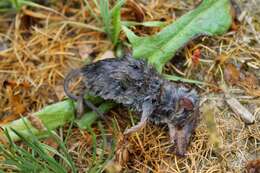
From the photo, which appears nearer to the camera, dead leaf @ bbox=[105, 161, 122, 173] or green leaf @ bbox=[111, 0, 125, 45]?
dead leaf @ bbox=[105, 161, 122, 173]

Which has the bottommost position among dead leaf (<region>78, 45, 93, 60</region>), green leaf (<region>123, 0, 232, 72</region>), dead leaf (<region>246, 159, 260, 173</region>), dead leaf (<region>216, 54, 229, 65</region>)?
dead leaf (<region>246, 159, 260, 173</region>)

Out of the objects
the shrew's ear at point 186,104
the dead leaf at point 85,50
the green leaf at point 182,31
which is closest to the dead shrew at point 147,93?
the shrew's ear at point 186,104

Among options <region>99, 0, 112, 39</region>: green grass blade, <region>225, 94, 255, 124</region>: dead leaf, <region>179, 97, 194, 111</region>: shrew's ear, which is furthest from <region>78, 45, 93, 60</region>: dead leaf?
<region>225, 94, 255, 124</region>: dead leaf

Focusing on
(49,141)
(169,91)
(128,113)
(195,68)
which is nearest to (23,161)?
(49,141)

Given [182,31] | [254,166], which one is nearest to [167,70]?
[182,31]

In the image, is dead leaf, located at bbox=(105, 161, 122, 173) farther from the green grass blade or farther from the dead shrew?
the green grass blade

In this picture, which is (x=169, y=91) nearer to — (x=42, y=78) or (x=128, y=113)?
(x=128, y=113)
